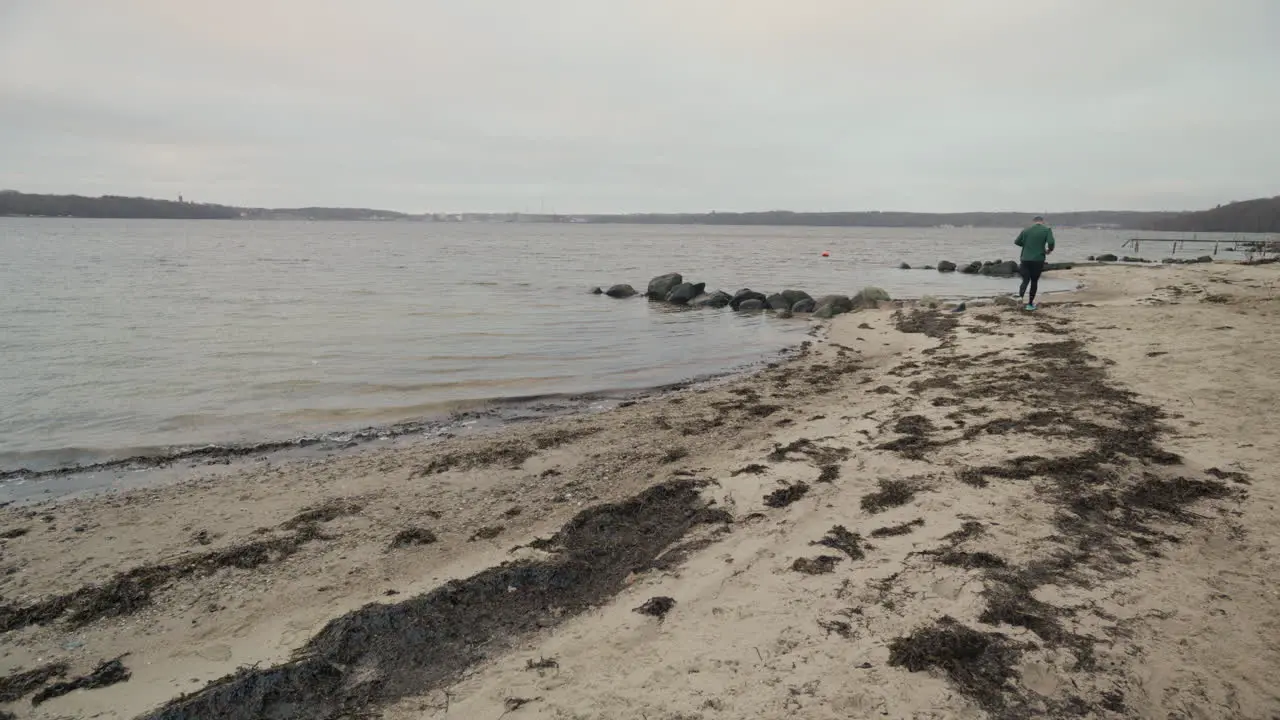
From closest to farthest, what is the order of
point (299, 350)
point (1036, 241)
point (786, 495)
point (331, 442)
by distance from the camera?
1. point (786, 495)
2. point (331, 442)
3. point (299, 350)
4. point (1036, 241)

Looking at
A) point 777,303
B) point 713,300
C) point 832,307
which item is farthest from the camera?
point 713,300

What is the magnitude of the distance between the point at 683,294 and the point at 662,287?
1.59 meters

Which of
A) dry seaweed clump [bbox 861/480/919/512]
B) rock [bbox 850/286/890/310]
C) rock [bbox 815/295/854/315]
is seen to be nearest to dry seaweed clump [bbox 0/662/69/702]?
dry seaweed clump [bbox 861/480/919/512]

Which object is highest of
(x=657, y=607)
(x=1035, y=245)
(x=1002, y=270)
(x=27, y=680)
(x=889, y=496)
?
(x=1035, y=245)

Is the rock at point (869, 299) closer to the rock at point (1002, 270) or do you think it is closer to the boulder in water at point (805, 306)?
the boulder in water at point (805, 306)

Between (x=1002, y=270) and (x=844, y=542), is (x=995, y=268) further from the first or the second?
(x=844, y=542)

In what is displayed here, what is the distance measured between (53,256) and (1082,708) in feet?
196

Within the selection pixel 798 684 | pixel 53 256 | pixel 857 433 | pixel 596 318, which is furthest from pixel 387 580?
pixel 53 256

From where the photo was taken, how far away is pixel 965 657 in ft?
10.5

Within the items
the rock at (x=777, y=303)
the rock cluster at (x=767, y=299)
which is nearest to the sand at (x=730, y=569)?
the rock cluster at (x=767, y=299)

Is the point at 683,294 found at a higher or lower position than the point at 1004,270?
lower

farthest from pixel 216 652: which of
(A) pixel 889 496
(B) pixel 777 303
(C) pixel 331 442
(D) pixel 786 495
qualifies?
(B) pixel 777 303

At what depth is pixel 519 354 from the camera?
1399 cm

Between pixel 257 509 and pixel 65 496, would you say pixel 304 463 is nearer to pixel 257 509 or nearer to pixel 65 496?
pixel 257 509
